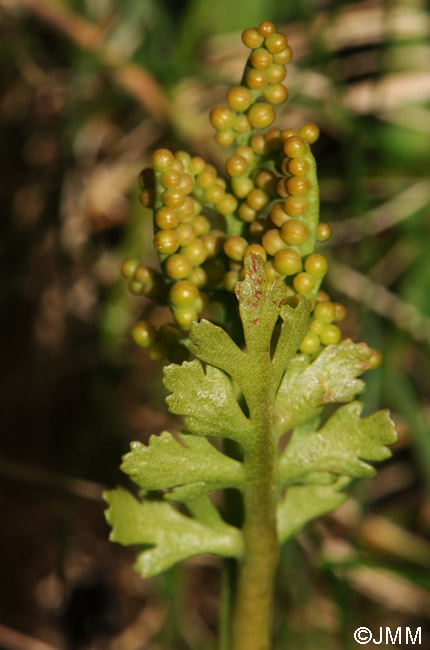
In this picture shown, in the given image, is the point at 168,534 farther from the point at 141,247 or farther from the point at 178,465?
the point at 141,247

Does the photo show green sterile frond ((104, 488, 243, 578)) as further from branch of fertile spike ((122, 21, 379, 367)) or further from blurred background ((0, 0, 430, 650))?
blurred background ((0, 0, 430, 650))

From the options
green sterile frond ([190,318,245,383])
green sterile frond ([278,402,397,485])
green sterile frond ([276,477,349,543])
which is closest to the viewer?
green sterile frond ([190,318,245,383])

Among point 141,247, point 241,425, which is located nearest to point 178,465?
point 241,425

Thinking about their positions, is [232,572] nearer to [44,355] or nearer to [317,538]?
[317,538]

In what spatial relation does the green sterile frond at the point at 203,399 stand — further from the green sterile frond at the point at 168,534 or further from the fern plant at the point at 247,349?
the green sterile frond at the point at 168,534

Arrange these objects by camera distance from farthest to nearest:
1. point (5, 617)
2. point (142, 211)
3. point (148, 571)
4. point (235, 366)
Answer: point (142, 211) → point (5, 617) → point (148, 571) → point (235, 366)

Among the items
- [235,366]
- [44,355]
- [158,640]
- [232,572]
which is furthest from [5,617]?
[235,366]

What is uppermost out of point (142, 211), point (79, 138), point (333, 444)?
point (79, 138)

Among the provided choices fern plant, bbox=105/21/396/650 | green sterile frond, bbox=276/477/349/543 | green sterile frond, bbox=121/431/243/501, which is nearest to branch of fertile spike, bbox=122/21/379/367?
fern plant, bbox=105/21/396/650
